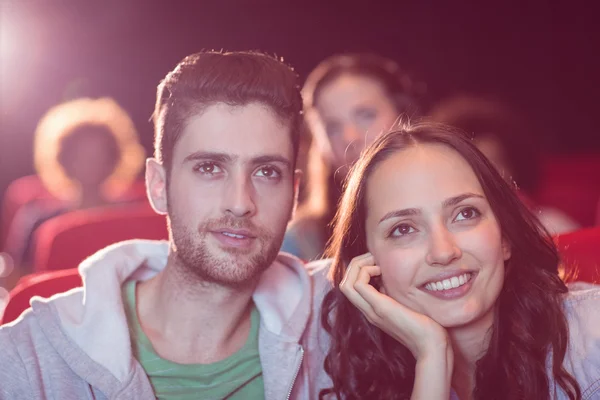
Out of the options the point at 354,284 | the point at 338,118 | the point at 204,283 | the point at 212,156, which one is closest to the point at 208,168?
Answer: the point at 212,156

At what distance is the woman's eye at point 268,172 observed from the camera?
1.56 m

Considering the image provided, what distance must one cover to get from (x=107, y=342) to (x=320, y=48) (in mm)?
3147

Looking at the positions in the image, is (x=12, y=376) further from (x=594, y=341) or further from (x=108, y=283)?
(x=594, y=341)

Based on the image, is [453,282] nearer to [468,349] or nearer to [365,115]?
[468,349]

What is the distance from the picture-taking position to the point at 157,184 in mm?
1663

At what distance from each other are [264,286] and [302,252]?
2.95ft

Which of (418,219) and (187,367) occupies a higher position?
(418,219)

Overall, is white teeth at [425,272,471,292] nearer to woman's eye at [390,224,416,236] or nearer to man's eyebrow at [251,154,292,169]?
woman's eye at [390,224,416,236]

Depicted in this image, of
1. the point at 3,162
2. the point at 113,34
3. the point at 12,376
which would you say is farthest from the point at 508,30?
the point at 12,376

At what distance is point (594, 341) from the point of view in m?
1.51

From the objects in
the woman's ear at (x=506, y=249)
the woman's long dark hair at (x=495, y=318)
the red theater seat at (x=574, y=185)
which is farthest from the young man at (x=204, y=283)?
the red theater seat at (x=574, y=185)

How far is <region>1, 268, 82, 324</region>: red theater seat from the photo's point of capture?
1.65 meters

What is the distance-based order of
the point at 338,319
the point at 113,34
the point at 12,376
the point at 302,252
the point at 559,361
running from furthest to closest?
the point at 113,34 → the point at 302,252 → the point at 338,319 → the point at 559,361 → the point at 12,376

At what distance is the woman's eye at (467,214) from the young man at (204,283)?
1.34ft
